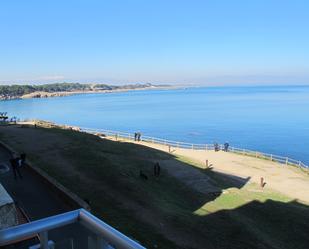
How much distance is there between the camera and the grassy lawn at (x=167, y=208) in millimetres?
15500

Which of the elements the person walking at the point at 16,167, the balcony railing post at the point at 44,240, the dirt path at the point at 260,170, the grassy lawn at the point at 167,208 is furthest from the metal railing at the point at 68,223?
the dirt path at the point at 260,170

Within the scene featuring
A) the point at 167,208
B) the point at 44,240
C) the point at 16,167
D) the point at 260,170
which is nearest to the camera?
the point at 44,240

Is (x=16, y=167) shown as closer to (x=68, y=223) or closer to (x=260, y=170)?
(x=68, y=223)

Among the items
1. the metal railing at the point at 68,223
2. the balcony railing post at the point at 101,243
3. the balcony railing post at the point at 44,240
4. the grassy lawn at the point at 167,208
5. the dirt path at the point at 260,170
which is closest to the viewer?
the metal railing at the point at 68,223

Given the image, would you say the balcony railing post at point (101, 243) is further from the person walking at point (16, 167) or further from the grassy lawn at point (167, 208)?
the person walking at point (16, 167)

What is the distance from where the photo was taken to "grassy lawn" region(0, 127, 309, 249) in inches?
610

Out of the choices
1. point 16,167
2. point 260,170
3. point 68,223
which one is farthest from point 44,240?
point 260,170

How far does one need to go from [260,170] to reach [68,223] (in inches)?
1529

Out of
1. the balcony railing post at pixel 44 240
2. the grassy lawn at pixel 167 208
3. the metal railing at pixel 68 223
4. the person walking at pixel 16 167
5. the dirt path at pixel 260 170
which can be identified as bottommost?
the dirt path at pixel 260 170

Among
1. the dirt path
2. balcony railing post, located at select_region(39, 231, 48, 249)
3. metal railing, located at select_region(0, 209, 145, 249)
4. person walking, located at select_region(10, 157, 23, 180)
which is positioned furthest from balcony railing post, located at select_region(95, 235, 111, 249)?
the dirt path

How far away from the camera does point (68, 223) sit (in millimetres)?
3174

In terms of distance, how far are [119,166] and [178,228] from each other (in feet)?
36.7

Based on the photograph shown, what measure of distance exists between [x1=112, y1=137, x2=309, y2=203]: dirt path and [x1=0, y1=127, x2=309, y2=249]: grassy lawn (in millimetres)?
9683

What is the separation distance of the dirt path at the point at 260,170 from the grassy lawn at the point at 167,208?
9.68 meters
